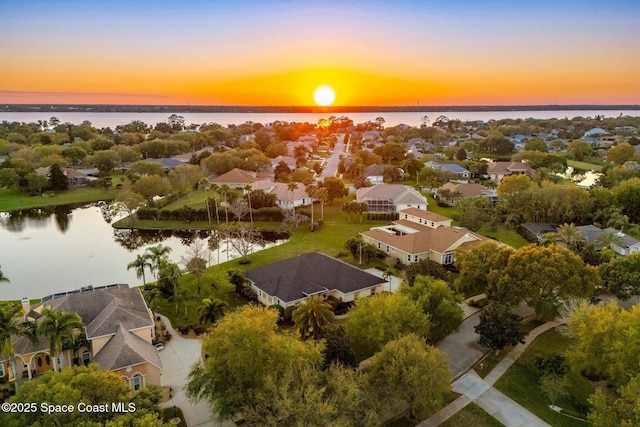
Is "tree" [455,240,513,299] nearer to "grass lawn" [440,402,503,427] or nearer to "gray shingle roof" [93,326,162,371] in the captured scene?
"grass lawn" [440,402,503,427]

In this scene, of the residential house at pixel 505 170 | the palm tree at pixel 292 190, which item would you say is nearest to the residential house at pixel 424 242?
the palm tree at pixel 292 190

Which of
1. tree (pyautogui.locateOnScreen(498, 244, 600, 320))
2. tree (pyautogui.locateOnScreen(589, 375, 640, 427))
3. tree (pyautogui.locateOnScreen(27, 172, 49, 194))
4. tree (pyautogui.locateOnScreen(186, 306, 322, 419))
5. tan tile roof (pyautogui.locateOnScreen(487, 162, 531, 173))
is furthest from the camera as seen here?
tan tile roof (pyautogui.locateOnScreen(487, 162, 531, 173))

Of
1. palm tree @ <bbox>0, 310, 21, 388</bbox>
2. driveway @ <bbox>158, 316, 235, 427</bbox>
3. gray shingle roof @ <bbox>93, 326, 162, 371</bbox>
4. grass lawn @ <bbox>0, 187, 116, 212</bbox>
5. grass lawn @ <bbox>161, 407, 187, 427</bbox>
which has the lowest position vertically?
driveway @ <bbox>158, 316, 235, 427</bbox>

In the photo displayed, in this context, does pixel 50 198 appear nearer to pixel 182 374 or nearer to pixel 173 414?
pixel 182 374

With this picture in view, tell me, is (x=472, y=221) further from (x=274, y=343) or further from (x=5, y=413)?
(x=5, y=413)

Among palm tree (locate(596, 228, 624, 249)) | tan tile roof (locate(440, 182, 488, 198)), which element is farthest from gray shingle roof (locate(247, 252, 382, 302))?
tan tile roof (locate(440, 182, 488, 198))

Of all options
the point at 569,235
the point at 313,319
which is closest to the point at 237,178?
the point at 569,235
